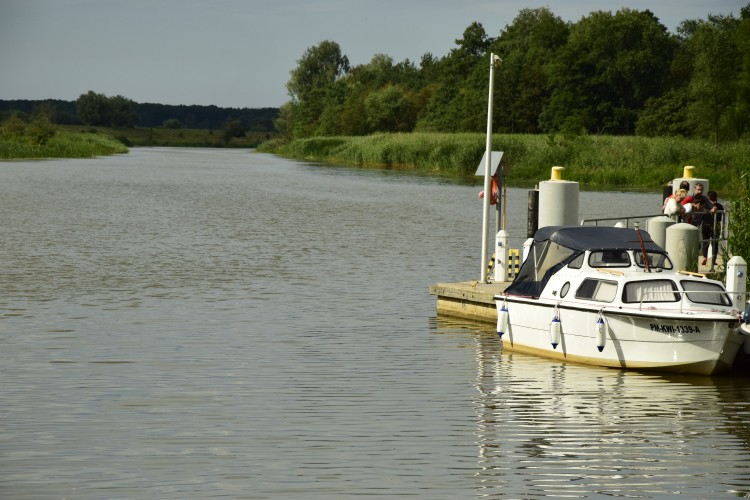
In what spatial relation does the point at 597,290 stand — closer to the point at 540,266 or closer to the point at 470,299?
the point at 540,266

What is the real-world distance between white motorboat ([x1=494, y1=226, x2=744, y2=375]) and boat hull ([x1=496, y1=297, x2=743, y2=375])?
1 cm

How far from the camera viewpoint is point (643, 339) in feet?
59.0

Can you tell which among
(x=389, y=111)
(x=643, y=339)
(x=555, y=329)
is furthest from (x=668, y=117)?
(x=643, y=339)

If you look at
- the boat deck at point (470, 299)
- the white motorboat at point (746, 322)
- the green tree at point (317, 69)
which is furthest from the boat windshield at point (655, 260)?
the green tree at point (317, 69)

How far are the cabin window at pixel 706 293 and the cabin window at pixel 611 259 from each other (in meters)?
1.66

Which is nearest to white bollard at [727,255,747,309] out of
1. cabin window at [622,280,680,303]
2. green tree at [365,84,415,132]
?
cabin window at [622,280,680,303]

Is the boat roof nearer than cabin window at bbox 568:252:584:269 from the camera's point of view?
No

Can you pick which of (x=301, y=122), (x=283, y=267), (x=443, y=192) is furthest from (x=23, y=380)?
(x=301, y=122)

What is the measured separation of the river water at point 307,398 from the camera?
42.1 ft

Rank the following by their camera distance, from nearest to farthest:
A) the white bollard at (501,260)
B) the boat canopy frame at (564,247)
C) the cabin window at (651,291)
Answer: the cabin window at (651,291), the boat canopy frame at (564,247), the white bollard at (501,260)

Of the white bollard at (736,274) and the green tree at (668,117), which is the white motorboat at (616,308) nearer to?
the white bollard at (736,274)

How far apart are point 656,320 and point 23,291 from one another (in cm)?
1539

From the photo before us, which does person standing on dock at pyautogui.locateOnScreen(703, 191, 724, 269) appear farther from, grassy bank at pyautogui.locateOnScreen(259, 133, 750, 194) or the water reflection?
grassy bank at pyautogui.locateOnScreen(259, 133, 750, 194)

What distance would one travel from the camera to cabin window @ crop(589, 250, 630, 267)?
779 inches
